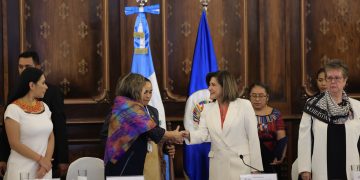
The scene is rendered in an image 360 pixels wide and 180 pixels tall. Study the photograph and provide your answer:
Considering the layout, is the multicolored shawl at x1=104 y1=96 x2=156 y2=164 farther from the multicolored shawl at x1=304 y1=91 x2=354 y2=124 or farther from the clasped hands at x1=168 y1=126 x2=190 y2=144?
the multicolored shawl at x1=304 y1=91 x2=354 y2=124

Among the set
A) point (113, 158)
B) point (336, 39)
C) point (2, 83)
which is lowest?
point (113, 158)

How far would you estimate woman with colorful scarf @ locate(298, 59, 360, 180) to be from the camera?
4008 mm

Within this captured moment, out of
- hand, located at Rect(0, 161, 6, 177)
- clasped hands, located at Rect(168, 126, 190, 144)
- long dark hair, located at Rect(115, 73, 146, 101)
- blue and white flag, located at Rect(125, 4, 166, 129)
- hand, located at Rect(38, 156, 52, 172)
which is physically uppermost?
blue and white flag, located at Rect(125, 4, 166, 129)

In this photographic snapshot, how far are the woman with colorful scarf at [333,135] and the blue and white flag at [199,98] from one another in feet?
4.56

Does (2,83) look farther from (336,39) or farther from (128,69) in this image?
(336,39)

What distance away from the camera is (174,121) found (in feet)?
18.7

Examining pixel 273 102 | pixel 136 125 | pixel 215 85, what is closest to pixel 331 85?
pixel 215 85

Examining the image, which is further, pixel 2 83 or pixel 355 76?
pixel 355 76

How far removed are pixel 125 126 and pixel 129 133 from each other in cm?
5

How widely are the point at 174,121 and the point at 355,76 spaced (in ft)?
6.19

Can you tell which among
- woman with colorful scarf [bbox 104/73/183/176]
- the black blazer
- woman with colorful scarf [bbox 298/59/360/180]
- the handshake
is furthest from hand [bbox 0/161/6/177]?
woman with colorful scarf [bbox 298/59/360/180]

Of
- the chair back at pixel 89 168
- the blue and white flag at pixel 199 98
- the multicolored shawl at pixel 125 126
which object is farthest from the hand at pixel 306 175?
the chair back at pixel 89 168

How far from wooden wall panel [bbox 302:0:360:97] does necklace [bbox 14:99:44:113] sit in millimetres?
2758

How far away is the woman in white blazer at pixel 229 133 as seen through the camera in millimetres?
4383
